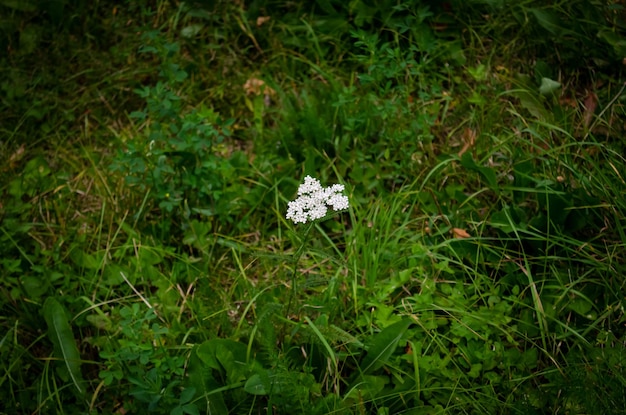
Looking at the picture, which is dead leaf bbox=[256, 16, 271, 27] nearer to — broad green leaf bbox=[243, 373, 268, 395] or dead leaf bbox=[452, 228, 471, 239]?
dead leaf bbox=[452, 228, 471, 239]

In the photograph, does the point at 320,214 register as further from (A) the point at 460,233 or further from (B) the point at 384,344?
(A) the point at 460,233

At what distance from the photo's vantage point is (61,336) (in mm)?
2143

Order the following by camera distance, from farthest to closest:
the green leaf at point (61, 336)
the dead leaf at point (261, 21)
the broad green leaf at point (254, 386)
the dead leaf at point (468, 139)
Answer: the dead leaf at point (261, 21) < the dead leaf at point (468, 139) < the green leaf at point (61, 336) < the broad green leaf at point (254, 386)

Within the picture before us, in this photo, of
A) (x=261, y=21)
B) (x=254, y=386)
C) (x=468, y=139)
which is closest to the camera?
(x=254, y=386)

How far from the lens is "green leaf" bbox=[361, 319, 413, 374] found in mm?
1940

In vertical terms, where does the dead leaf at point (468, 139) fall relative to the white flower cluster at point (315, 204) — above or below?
below

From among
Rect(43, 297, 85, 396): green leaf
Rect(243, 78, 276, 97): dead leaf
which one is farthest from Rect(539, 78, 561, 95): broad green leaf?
Rect(43, 297, 85, 396): green leaf

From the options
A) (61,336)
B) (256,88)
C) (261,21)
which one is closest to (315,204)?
(61,336)

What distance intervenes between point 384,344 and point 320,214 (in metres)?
0.57

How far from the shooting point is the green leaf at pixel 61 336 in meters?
2.11

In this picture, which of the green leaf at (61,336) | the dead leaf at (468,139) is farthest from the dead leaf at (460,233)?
the green leaf at (61,336)

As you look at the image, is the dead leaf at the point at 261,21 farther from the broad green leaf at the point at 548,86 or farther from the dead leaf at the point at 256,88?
the broad green leaf at the point at 548,86

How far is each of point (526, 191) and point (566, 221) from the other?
0.19 metres

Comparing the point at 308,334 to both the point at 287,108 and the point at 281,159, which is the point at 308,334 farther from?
the point at 287,108
